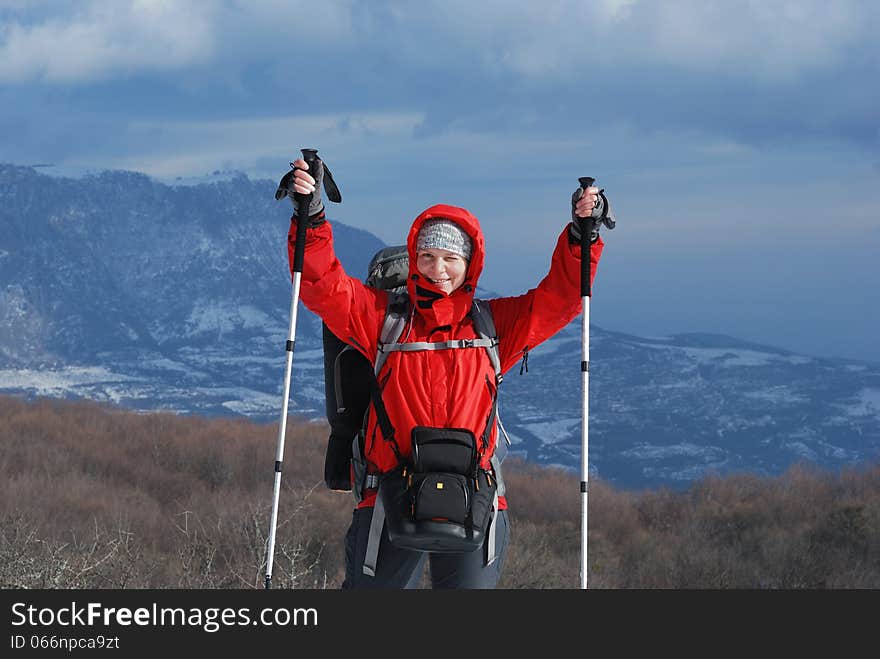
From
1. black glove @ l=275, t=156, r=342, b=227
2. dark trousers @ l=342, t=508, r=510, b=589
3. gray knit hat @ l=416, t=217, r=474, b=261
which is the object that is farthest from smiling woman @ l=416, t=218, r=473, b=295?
dark trousers @ l=342, t=508, r=510, b=589

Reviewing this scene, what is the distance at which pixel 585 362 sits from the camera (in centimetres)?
650

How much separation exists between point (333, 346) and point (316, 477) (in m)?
20.1

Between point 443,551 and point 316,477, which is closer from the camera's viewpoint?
point 443,551

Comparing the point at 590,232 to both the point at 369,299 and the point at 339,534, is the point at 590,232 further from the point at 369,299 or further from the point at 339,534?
the point at 339,534

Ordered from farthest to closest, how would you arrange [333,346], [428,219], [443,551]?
[333,346], [428,219], [443,551]

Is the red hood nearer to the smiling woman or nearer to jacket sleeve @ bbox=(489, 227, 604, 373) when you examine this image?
the smiling woman

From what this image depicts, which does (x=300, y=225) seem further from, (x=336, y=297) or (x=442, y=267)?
(x=442, y=267)

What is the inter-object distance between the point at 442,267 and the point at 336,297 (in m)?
0.56

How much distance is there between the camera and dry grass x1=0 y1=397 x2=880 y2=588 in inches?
686

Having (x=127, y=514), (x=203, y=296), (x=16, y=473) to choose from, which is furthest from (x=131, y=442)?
(x=203, y=296)

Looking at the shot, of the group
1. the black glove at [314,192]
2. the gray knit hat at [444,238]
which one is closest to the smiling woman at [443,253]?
the gray knit hat at [444,238]

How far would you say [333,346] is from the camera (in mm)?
5938

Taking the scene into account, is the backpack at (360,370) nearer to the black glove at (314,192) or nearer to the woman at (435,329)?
the woman at (435,329)

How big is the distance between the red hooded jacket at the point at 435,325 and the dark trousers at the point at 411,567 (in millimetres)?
195
